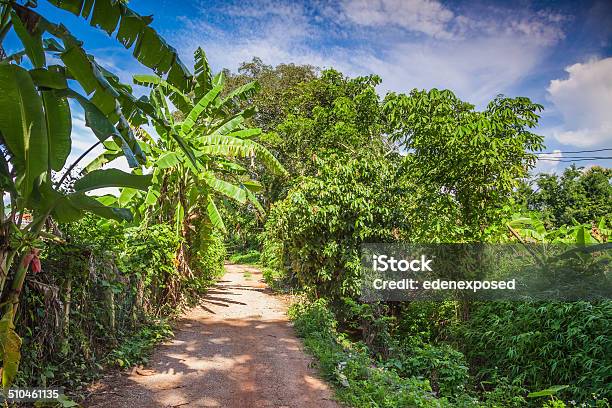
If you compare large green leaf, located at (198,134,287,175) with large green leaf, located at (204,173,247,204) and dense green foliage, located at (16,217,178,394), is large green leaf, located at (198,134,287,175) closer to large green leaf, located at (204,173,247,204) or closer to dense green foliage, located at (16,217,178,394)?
large green leaf, located at (204,173,247,204)

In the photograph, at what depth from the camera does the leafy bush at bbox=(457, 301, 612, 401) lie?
5.10 metres

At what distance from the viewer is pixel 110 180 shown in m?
3.38

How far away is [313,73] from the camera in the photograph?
64.3ft

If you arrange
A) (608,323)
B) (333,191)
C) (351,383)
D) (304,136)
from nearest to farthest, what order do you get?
(351,383), (608,323), (333,191), (304,136)

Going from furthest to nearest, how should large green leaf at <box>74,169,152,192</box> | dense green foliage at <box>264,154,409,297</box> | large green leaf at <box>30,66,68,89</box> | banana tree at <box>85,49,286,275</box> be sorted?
dense green foliage at <box>264,154,409,297</box>
banana tree at <box>85,49,286,275</box>
large green leaf at <box>74,169,152,192</box>
large green leaf at <box>30,66,68,89</box>

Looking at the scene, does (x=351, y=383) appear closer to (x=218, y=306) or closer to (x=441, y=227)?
(x=441, y=227)

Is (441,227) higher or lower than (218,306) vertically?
higher

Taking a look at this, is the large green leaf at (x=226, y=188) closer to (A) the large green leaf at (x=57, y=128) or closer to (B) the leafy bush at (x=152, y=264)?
(B) the leafy bush at (x=152, y=264)

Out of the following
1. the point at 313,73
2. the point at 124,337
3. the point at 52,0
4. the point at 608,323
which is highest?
the point at 313,73

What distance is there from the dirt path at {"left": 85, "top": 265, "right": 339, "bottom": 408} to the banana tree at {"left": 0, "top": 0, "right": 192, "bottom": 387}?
66.6 inches

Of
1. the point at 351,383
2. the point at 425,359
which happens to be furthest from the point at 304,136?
the point at 351,383

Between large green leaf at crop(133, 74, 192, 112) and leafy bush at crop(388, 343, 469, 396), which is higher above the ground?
large green leaf at crop(133, 74, 192, 112)

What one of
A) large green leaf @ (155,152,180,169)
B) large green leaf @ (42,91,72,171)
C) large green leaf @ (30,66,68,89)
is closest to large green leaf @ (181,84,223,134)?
large green leaf @ (155,152,180,169)

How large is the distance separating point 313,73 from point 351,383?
17208mm
